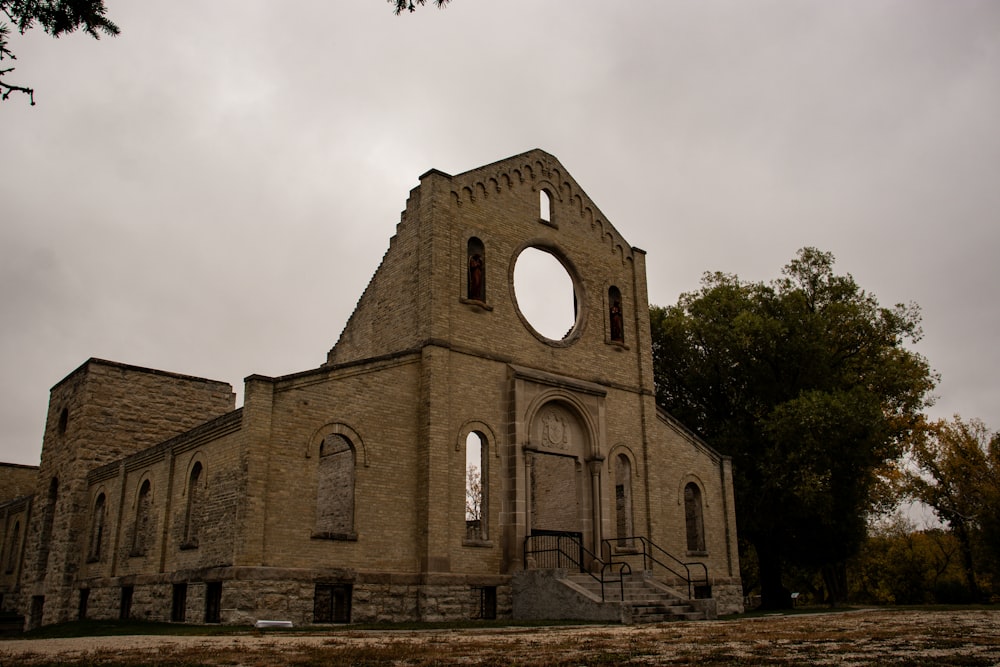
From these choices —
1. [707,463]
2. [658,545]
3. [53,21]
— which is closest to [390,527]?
[658,545]

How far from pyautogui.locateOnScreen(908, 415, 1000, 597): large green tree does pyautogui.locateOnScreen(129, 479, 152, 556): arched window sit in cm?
2934

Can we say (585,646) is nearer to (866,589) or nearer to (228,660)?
(228,660)

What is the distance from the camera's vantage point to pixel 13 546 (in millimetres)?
33531

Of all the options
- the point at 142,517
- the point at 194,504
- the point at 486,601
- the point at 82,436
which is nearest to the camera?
the point at 486,601

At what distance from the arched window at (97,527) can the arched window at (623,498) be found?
50.7ft

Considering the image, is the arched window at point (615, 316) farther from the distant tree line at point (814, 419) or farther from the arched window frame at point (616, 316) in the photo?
the distant tree line at point (814, 419)

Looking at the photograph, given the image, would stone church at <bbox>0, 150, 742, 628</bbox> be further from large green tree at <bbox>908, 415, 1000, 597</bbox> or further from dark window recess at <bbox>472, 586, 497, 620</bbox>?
A: large green tree at <bbox>908, 415, 1000, 597</bbox>

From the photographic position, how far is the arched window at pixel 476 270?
22219 mm

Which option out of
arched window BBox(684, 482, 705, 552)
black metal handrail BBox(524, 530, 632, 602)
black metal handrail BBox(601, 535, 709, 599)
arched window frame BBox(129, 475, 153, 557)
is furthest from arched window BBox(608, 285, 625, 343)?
arched window frame BBox(129, 475, 153, 557)

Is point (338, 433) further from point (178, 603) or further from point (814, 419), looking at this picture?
point (814, 419)

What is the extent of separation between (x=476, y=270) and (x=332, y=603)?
920 cm

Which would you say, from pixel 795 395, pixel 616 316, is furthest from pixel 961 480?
pixel 616 316

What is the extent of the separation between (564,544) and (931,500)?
21326 mm

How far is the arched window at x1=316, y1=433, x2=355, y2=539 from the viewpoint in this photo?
80.6 feet
